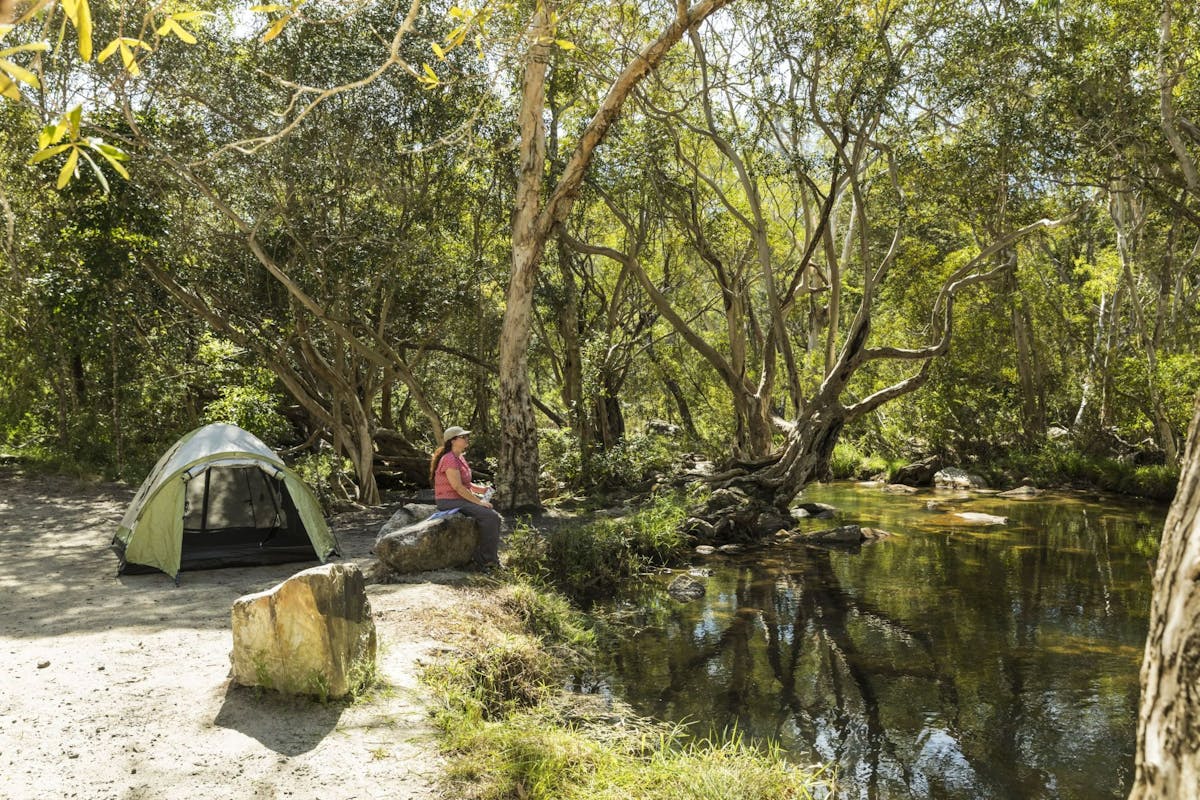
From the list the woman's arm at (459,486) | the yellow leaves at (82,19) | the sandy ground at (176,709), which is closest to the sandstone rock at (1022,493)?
the woman's arm at (459,486)

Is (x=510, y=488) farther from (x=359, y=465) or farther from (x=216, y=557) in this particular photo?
(x=216, y=557)

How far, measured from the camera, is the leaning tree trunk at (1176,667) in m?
1.73

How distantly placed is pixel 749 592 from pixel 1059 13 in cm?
1331

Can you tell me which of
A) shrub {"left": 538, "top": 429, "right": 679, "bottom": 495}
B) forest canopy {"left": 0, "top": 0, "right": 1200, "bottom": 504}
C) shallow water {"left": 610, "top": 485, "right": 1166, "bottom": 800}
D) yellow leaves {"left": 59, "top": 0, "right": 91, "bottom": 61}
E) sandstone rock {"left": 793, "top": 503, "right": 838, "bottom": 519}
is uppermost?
forest canopy {"left": 0, "top": 0, "right": 1200, "bottom": 504}

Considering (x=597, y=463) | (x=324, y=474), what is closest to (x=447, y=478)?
(x=324, y=474)

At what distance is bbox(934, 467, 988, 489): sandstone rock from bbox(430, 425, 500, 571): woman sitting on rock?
1672cm

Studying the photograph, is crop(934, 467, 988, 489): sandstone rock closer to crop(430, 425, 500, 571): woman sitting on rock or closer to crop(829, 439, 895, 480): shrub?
crop(829, 439, 895, 480): shrub

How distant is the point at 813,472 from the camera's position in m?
16.9

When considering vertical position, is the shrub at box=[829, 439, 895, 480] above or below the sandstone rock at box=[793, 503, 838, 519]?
above

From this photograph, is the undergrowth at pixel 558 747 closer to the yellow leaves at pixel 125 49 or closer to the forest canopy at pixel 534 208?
the yellow leaves at pixel 125 49

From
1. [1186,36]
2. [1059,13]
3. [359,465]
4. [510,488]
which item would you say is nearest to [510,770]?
[510,488]

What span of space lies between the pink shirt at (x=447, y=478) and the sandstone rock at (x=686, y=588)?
3305 millimetres

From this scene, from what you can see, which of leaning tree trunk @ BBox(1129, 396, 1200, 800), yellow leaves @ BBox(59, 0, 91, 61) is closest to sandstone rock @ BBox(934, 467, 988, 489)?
leaning tree trunk @ BBox(1129, 396, 1200, 800)

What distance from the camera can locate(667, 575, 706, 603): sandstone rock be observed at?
1141 cm
